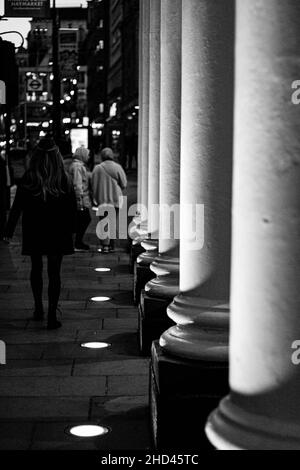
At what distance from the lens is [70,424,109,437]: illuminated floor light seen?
20.0 ft

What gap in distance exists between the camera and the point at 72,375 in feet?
25.7

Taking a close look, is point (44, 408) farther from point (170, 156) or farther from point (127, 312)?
point (127, 312)

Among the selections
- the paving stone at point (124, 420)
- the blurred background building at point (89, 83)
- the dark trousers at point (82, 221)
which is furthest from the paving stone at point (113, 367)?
the blurred background building at point (89, 83)

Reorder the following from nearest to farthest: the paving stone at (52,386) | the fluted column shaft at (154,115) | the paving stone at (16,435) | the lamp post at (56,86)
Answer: the paving stone at (16,435) → the paving stone at (52,386) → the fluted column shaft at (154,115) → the lamp post at (56,86)

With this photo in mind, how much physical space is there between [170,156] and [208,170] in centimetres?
298

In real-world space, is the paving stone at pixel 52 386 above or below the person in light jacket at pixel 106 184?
below

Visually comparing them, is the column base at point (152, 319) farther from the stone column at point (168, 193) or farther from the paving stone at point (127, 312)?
the paving stone at point (127, 312)

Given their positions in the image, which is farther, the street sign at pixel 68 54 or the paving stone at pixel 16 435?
the street sign at pixel 68 54

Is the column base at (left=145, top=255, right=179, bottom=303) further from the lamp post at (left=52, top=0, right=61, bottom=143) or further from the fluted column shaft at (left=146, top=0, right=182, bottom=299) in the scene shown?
the lamp post at (left=52, top=0, right=61, bottom=143)

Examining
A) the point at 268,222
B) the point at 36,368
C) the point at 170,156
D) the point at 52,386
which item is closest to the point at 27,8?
the point at 170,156

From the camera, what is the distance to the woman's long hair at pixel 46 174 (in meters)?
10.1

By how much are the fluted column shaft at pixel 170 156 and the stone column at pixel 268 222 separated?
465 cm

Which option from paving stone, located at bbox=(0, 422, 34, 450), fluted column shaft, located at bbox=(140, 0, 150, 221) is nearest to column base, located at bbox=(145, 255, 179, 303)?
paving stone, located at bbox=(0, 422, 34, 450)

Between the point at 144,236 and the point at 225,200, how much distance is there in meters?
7.39
